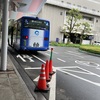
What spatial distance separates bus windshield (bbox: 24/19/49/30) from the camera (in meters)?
14.8

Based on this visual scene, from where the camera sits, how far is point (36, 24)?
1500cm

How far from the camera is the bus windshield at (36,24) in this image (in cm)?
1476

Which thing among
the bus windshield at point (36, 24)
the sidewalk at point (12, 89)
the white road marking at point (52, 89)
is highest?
the bus windshield at point (36, 24)

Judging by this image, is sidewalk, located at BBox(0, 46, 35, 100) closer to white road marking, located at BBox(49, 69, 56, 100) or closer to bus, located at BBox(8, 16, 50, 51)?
white road marking, located at BBox(49, 69, 56, 100)

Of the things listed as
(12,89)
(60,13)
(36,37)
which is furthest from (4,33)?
(60,13)

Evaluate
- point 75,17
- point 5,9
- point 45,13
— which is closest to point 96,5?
point 45,13

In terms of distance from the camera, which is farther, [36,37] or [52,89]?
[36,37]

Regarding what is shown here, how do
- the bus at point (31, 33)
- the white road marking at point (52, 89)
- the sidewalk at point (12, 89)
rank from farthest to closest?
the bus at point (31, 33), the white road marking at point (52, 89), the sidewalk at point (12, 89)

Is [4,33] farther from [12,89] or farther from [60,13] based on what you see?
[60,13]

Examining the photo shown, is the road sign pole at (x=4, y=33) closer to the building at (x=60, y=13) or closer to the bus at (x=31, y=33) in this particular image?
the bus at (x=31, y=33)

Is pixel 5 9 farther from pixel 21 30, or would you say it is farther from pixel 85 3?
pixel 85 3

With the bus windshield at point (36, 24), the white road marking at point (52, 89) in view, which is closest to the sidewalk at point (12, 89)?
the white road marking at point (52, 89)

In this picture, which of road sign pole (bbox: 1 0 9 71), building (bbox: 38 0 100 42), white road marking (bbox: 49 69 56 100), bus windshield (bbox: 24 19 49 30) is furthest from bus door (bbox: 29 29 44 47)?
building (bbox: 38 0 100 42)

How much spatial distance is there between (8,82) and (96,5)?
197ft
